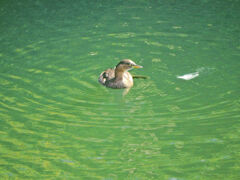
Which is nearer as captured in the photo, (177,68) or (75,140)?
(75,140)

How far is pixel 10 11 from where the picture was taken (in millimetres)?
16609

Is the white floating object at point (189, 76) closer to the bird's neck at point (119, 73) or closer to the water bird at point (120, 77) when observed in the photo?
the water bird at point (120, 77)

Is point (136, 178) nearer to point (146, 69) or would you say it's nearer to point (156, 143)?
point (156, 143)

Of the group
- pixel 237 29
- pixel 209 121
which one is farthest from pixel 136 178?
pixel 237 29

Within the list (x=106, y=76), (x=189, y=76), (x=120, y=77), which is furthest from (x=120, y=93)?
(x=189, y=76)

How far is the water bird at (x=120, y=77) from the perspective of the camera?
35.5 feet

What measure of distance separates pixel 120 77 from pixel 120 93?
457 millimetres

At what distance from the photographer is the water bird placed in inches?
426

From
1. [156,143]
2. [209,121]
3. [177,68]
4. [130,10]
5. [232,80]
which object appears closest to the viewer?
[156,143]

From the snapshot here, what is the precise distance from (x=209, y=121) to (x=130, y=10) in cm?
837

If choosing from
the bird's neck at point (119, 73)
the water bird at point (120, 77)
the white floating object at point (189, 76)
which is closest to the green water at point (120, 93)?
the white floating object at point (189, 76)

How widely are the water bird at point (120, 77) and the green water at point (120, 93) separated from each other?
278 mm

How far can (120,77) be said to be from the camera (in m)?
10.8

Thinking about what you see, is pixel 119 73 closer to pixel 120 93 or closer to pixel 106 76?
pixel 106 76
